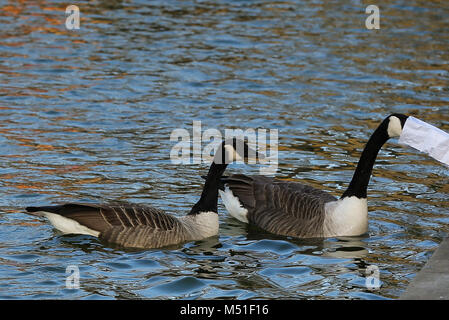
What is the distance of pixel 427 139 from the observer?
9.27m

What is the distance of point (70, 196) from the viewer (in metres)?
11.7

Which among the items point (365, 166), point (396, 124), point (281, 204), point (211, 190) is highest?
point (396, 124)

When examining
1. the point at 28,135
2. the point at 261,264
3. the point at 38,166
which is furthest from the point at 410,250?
the point at 28,135

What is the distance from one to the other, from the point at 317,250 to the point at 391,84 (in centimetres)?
837

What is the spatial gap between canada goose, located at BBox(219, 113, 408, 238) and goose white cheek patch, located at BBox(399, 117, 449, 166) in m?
0.78

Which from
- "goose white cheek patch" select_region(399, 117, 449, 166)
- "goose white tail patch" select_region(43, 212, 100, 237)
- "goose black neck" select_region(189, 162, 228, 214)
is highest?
"goose white cheek patch" select_region(399, 117, 449, 166)

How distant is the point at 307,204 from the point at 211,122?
4898 mm

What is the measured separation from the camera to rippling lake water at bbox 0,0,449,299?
30.8 feet

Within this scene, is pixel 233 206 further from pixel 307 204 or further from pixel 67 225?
pixel 67 225

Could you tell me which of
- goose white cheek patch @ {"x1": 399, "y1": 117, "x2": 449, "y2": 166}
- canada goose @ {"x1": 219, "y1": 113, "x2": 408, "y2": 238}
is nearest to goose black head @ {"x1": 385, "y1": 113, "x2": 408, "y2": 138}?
canada goose @ {"x1": 219, "y1": 113, "x2": 408, "y2": 238}

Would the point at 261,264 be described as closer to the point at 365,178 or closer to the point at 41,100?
the point at 365,178

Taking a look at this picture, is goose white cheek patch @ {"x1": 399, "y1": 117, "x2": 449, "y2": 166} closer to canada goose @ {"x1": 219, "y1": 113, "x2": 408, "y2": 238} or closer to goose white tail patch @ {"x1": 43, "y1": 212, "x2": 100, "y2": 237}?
canada goose @ {"x1": 219, "y1": 113, "x2": 408, "y2": 238}

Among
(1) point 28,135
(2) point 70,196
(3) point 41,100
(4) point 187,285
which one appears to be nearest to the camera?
(4) point 187,285

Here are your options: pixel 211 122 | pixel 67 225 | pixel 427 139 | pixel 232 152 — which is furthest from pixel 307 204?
pixel 211 122
